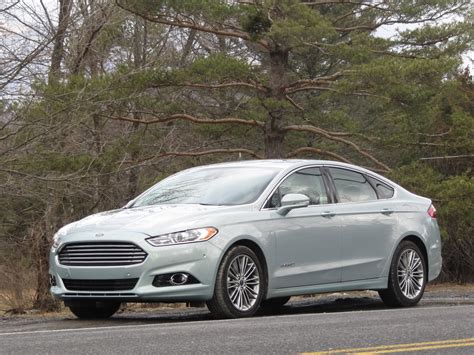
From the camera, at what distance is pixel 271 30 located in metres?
23.6

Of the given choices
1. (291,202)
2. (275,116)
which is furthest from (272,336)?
(275,116)

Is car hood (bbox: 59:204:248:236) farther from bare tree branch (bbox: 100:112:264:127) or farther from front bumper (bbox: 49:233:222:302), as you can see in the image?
bare tree branch (bbox: 100:112:264:127)

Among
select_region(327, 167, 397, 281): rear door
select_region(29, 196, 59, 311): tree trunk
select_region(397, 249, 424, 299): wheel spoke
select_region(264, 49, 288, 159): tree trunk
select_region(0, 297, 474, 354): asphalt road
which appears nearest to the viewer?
select_region(0, 297, 474, 354): asphalt road

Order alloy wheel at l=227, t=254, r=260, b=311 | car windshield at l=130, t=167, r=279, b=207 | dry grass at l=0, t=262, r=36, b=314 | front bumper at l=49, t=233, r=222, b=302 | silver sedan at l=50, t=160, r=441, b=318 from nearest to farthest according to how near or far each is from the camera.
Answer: front bumper at l=49, t=233, r=222, b=302, silver sedan at l=50, t=160, r=441, b=318, alloy wheel at l=227, t=254, r=260, b=311, car windshield at l=130, t=167, r=279, b=207, dry grass at l=0, t=262, r=36, b=314

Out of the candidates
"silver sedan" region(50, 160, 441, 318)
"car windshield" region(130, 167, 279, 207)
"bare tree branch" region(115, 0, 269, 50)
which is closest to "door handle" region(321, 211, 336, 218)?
"silver sedan" region(50, 160, 441, 318)

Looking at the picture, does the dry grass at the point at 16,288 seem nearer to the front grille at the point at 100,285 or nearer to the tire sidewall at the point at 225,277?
the front grille at the point at 100,285

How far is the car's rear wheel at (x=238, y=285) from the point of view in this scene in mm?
9266

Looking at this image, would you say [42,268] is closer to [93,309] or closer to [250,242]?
[93,309]

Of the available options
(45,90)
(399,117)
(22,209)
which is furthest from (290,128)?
(45,90)

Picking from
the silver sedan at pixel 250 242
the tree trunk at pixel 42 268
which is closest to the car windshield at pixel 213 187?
the silver sedan at pixel 250 242

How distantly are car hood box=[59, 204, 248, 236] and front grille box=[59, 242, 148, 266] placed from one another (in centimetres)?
16

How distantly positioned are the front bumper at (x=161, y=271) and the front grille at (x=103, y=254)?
0.05 m

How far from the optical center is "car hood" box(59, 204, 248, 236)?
9195 millimetres

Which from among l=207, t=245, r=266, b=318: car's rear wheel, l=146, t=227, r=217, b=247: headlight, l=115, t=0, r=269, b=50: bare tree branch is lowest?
l=207, t=245, r=266, b=318: car's rear wheel
